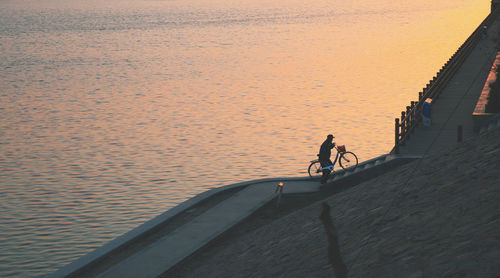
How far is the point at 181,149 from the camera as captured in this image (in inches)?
1281

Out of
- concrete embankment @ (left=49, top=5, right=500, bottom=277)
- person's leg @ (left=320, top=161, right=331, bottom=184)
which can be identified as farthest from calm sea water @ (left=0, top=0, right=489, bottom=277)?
person's leg @ (left=320, top=161, right=331, bottom=184)

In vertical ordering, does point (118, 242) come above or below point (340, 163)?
below

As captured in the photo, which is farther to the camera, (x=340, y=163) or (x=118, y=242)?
(x=340, y=163)

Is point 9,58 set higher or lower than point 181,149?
higher

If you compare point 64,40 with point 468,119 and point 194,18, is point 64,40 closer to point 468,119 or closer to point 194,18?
point 194,18

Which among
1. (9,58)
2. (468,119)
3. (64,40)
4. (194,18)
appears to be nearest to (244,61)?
(9,58)

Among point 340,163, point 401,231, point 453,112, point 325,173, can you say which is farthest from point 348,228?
point 453,112

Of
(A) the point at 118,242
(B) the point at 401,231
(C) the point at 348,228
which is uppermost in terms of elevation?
(A) the point at 118,242

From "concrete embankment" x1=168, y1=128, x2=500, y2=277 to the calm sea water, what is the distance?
7.10 meters

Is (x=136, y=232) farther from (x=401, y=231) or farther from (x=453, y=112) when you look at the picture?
(x=453, y=112)

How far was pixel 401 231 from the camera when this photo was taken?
10.9 metres

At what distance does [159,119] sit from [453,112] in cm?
1854

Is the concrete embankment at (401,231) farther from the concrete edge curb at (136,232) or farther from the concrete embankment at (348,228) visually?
the concrete edge curb at (136,232)

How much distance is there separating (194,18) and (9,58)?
77748 millimetres
